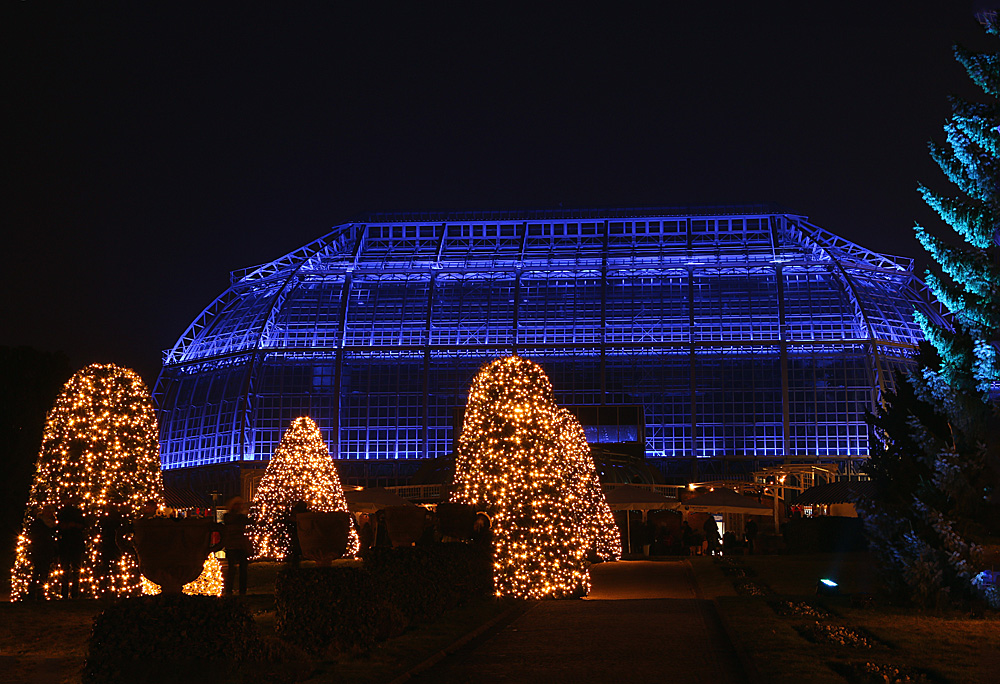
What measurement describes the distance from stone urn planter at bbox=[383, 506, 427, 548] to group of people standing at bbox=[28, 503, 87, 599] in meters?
5.60

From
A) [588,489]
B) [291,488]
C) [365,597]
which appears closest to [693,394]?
[588,489]

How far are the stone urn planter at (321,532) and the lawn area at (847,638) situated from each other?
6209 mm

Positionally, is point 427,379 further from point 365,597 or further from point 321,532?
point 365,597

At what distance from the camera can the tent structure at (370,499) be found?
39.6 meters

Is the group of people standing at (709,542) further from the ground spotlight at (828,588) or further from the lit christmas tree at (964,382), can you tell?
the lit christmas tree at (964,382)

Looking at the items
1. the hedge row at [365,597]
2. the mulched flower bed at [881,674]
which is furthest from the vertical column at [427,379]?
the mulched flower bed at [881,674]

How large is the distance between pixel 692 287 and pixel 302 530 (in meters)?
44.5

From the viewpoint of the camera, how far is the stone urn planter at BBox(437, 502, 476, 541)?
70.8 feet

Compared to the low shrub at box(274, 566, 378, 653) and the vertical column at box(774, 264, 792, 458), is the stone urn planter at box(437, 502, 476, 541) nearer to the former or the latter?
the low shrub at box(274, 566, 378, 653)

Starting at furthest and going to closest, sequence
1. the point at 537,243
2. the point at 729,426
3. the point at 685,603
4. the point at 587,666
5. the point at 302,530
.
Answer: the point at 537,243 → the point at 729,426 → the point at 685,603 → the point at 302,530 → the point at 587,666

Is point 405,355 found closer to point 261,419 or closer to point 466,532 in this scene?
point 261,419

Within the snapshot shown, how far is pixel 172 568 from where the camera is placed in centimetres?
1279

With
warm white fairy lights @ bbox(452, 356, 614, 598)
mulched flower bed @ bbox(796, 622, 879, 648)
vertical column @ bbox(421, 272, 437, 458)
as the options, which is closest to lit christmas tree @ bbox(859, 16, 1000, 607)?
mulched flower bed @ bbox(796, 622, 879, 648)

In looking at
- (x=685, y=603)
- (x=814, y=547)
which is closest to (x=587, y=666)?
(x=685, y=603)
